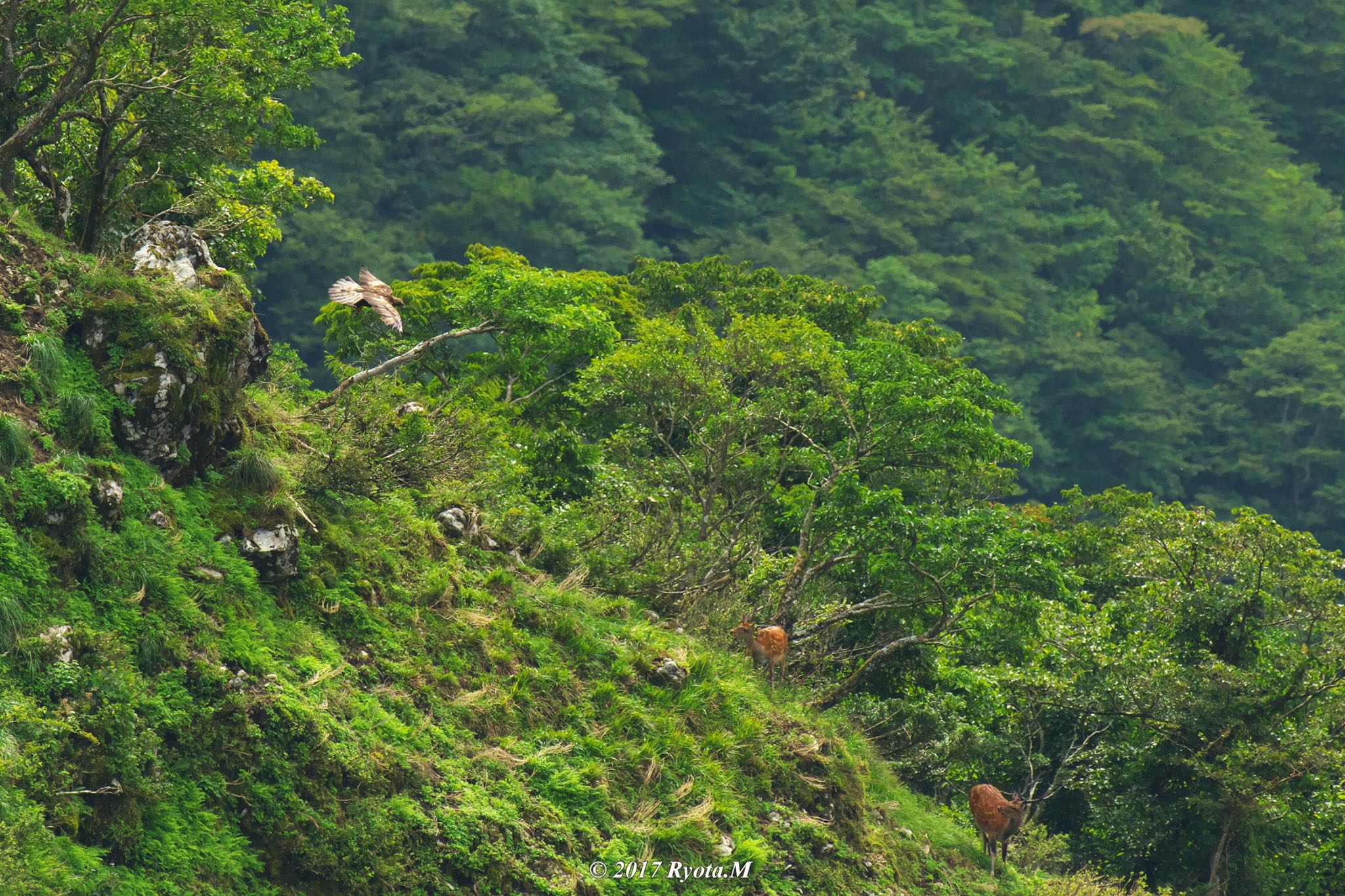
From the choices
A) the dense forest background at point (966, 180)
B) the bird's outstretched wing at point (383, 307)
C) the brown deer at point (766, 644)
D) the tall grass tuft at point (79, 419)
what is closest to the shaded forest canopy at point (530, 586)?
the tall grass tuft at point (79, 419)

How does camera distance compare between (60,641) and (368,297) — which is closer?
(60,641)

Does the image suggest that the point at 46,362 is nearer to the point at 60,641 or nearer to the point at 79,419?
the point at 79,419

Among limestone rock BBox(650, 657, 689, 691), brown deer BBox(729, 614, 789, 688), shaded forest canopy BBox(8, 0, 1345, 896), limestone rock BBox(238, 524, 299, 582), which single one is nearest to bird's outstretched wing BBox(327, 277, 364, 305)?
shaded forest canopy BBox(8, 0, 1345, 896)

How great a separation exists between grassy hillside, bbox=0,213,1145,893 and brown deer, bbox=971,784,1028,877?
10.7 inches

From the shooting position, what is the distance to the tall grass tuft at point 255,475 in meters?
12.7

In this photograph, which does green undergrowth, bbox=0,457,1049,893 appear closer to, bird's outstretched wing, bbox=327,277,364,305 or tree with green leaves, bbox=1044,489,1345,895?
bird's outstretched wing, bbox=327,277,364,305

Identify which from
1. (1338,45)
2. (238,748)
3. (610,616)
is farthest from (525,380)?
(1338,45)

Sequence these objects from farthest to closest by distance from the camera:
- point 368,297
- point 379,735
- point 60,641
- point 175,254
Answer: point 368,297 → point 175,254 → point 379,735 → point 60,641

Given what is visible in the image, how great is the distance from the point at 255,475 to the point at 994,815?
8354 millimetres

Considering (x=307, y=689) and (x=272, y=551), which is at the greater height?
(x=272, y=551)

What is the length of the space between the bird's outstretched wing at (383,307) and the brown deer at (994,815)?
7680mm

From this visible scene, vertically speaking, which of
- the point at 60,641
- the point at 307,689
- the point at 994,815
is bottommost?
the point at 994,815

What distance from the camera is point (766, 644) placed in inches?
650

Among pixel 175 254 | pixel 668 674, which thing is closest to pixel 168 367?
pixel 175 254
